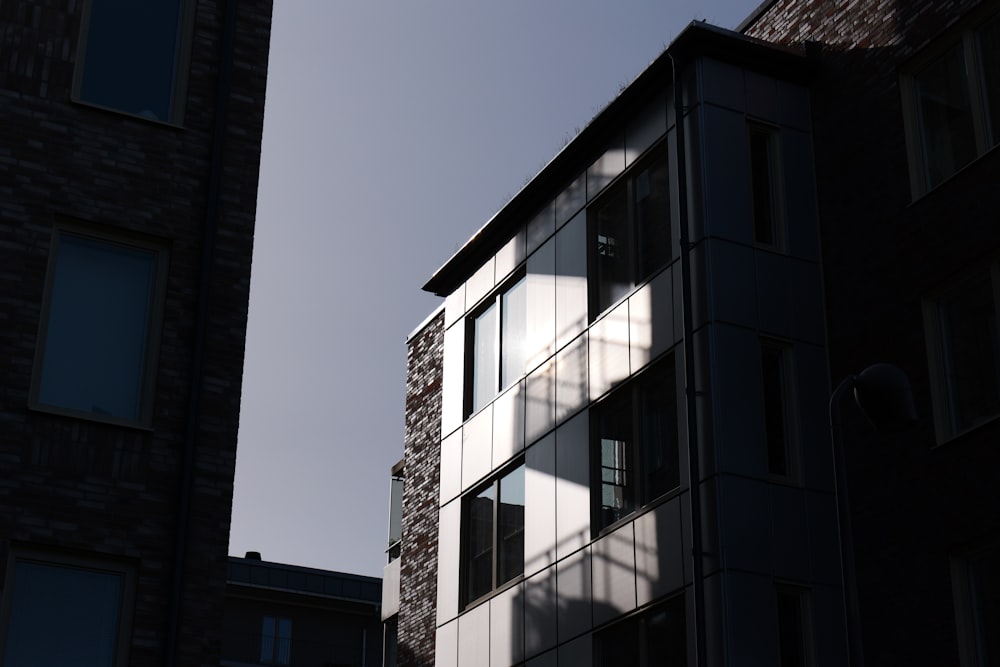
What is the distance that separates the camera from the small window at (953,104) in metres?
18.9

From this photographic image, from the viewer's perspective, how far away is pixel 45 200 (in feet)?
52.6

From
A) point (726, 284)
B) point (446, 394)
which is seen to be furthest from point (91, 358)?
point (446, 394)

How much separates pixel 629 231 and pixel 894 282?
465cm

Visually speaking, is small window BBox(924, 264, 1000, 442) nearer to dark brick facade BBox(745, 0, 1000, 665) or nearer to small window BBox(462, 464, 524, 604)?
dark brick facade BBox(745, 0, 1000, 665)

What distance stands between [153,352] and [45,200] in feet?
6.48

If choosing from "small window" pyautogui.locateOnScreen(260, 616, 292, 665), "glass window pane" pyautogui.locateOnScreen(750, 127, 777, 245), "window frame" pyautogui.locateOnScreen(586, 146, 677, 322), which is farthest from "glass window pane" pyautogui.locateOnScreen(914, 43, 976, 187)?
"small window" pyautogui.locateOnScreen(260, 616, 292, 665)

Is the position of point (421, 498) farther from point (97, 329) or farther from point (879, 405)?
point (879, 405)

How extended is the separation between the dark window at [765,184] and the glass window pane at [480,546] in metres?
7.40

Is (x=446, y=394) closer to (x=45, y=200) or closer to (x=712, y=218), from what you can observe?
(x=712, y=218)

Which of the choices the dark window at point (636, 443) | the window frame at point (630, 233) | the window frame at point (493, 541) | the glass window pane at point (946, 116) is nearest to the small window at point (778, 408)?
the dark window at point (636, 443)

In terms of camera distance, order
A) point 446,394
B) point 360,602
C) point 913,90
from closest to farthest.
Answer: point 913,90
point 446,394
point 360,602

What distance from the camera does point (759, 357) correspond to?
20.2 metres

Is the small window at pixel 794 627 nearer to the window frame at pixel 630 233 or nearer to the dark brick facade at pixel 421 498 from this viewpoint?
the window frame at pixel 630 233

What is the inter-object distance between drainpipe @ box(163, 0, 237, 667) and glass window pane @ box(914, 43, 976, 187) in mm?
9023
